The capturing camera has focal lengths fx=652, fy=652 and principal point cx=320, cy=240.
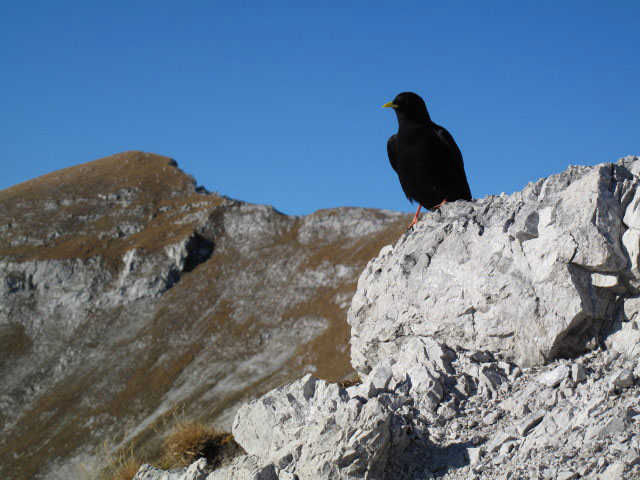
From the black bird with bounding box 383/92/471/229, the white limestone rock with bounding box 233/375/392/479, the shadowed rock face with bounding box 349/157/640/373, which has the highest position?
the black bird with bounding box 383/92/471/229

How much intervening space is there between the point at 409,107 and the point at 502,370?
6157mm

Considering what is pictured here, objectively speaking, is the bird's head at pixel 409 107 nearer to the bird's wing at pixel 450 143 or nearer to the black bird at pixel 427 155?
the black bird at pixel 427 155

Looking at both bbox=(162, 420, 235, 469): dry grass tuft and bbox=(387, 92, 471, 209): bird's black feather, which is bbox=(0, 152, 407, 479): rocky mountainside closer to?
bbox=(387, 92, 471, 209): bird's black feather

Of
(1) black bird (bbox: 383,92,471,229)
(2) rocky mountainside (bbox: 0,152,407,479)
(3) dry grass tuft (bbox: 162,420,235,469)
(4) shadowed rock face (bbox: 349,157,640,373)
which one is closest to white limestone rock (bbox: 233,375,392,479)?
(4) shadowed rock face (bbox: 349,157,640,373)

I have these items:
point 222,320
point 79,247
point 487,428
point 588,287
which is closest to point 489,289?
point 588,287

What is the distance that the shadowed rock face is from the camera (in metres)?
8.71

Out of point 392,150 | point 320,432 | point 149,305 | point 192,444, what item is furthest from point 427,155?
point 149,305

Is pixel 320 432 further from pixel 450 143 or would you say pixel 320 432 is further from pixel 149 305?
pixel 149 305

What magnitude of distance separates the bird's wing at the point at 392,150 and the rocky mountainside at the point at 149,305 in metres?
48.4

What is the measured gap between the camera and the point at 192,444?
1152cm

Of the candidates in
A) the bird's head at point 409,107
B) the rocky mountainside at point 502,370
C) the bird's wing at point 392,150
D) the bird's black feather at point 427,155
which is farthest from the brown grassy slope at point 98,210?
the rocky mountainside at point 502,370

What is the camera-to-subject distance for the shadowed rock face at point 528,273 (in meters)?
8.71

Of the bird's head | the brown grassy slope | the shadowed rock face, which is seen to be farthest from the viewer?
the brown grassy slope

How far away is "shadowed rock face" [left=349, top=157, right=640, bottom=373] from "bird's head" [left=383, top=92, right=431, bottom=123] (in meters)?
2.90
